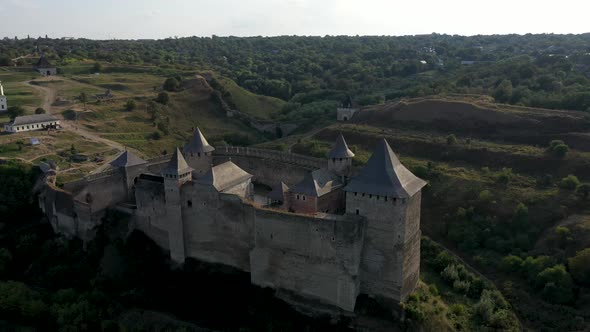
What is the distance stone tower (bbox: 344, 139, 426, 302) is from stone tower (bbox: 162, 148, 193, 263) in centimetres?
958

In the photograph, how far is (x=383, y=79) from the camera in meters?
81.9

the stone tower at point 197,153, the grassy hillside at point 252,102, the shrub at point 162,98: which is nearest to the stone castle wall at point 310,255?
the stone tower at point 197,153

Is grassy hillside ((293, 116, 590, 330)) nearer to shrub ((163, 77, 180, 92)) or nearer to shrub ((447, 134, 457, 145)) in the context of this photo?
shrub ((447, 134, 457, 145))

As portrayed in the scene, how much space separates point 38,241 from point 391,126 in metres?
33.6

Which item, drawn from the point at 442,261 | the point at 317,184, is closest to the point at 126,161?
the point at 317,184

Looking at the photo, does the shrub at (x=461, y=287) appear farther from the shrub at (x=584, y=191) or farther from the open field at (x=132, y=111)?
the open field at (x=132, y=111)

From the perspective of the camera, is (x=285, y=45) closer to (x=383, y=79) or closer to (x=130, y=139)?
(x=383, y=79)

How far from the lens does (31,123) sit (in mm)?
44750

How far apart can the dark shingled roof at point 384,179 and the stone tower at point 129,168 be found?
16120mm

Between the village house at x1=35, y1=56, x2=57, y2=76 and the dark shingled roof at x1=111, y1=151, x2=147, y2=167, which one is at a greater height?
the village house at x1=35, y1=56, x2=57, y2=76

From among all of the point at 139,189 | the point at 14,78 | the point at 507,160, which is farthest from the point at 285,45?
the point at 139,189

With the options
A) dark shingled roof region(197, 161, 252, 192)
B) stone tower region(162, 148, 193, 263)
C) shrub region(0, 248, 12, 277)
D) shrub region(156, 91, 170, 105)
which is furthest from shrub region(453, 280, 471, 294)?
shrub region(156, 91, 170, 105)

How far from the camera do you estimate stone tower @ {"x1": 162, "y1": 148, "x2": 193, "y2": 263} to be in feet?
90.3

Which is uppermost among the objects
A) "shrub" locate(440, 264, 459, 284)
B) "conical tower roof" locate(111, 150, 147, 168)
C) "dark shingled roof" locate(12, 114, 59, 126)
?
"dark shingled roof" locate(12, 114, 59, 126)
